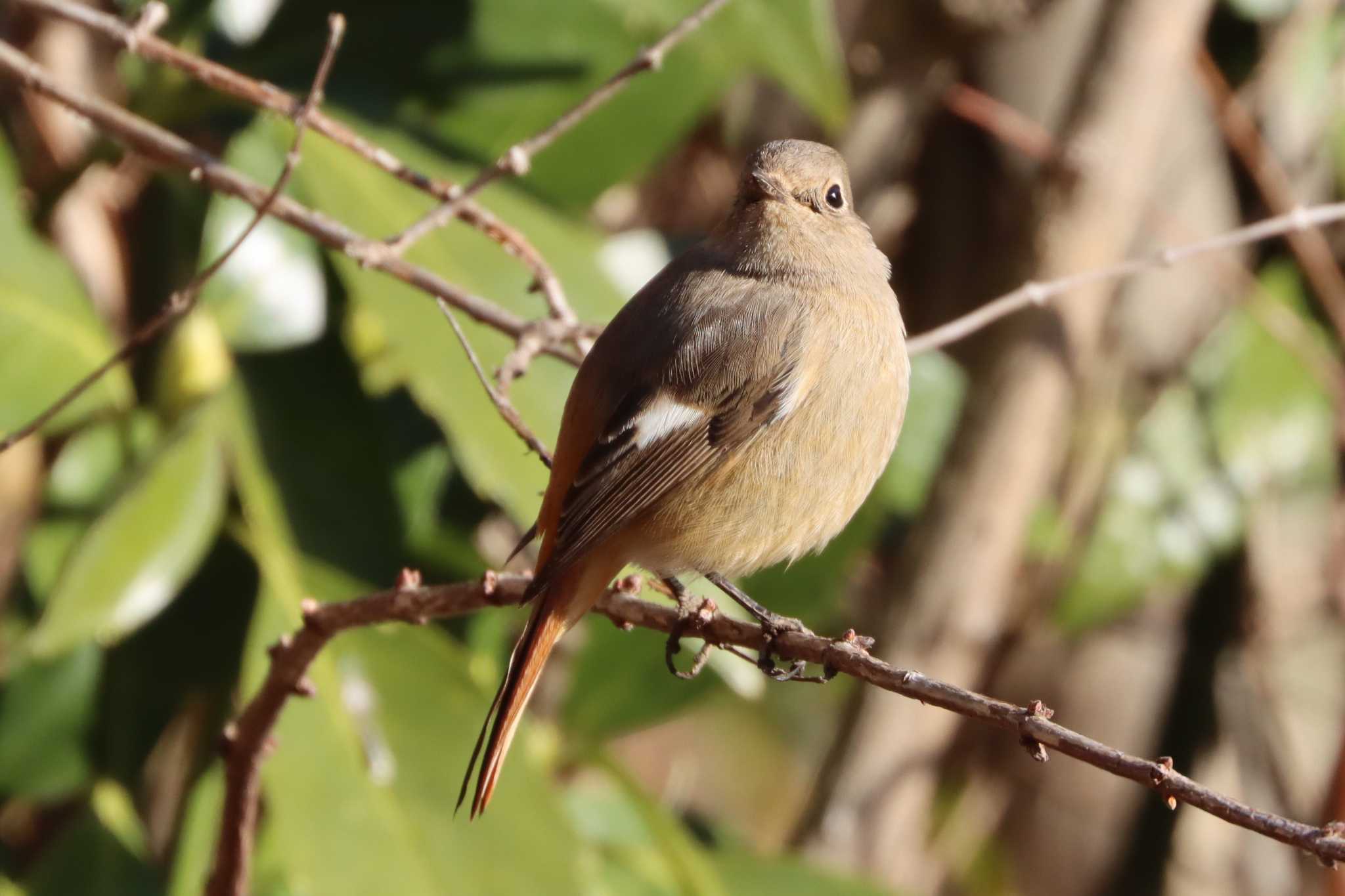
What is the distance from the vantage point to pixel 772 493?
95.2 inches

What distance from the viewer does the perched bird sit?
2.36 metres

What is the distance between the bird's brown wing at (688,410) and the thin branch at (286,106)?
177mm

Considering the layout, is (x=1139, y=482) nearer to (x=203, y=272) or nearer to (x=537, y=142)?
(x=537, y=142)

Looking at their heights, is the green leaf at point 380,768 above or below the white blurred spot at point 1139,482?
below

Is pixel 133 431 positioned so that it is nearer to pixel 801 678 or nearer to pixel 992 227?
pixel 801 678

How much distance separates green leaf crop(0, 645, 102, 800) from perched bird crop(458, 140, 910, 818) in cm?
135

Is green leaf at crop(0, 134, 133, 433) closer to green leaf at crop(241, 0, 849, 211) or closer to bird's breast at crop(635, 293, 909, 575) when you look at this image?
green leaf at crop(241, 0, 849, 211)

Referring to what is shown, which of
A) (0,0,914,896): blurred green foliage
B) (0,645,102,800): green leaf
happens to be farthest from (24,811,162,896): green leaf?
(0,645,102,800): green leaf

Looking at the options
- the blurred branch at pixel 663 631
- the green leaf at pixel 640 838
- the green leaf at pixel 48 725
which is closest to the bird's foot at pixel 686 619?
the blurred branch at pixel 663 631

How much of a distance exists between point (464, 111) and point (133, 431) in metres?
1.00

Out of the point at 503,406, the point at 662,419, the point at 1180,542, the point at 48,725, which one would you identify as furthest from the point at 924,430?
the point at 48,725

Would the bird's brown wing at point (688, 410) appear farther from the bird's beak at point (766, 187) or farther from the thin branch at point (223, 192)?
the bird's beak at point (766, 187)

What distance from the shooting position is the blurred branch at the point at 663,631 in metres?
1.38

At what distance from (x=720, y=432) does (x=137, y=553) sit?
1090mm
